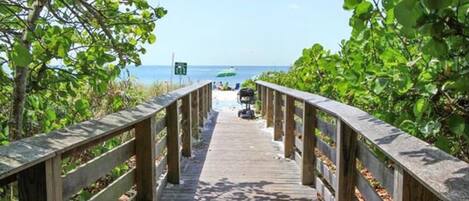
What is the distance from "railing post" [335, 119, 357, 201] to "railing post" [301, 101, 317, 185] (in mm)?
1381

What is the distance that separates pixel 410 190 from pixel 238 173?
3.78 metres

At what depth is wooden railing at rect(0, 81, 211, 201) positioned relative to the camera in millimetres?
1663

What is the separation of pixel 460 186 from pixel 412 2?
0.51 meters

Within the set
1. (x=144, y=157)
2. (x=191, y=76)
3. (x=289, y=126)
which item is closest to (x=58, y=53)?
(x=144, y=157)

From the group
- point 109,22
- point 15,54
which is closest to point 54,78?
point 109,22

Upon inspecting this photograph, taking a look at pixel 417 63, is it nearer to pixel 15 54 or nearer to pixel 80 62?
pixel 15 54

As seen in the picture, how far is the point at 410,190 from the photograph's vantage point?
178 cm

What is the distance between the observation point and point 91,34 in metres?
3.73

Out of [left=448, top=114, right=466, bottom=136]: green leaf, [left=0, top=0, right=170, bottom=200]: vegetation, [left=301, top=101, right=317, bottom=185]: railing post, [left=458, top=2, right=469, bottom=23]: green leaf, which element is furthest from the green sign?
[left=458, top=2, right=469, bottom=23]: green leaf

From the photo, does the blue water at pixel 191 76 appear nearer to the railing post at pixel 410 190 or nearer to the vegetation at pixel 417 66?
the vegetation at pixel 417 66

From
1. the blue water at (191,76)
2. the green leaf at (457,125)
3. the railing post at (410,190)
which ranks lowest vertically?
the blue water at (191,76)

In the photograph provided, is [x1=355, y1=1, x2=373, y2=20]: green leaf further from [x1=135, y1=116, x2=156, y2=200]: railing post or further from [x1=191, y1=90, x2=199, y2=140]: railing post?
[x1=191, y1=90, x2=199, y2=140]: railing post

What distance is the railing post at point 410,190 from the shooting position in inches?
69.0

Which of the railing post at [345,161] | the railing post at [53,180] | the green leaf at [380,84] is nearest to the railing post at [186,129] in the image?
the railing post at [345,161]
